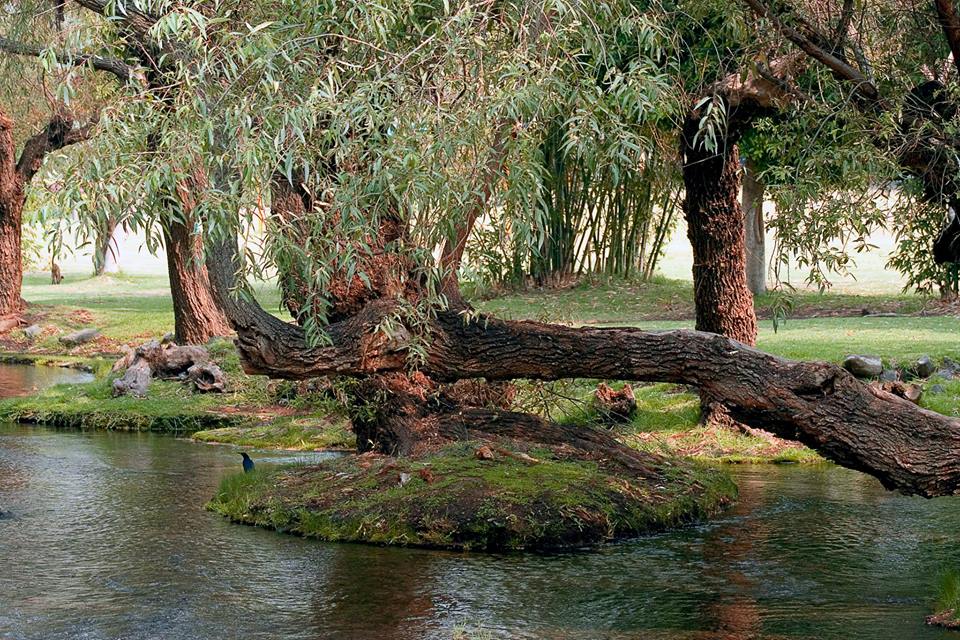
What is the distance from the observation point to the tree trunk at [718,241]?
13.7 meters

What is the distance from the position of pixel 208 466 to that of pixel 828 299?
1701cm

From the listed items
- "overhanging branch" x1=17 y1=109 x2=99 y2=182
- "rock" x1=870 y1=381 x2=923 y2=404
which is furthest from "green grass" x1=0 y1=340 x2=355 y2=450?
"overhanging branch" x1=17 y1=109 x2=99 y2=182

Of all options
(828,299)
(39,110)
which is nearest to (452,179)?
(828,299)

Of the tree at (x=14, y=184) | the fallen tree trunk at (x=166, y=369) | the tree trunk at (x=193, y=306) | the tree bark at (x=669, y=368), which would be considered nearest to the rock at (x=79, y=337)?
the tree at (x=14, y=184)

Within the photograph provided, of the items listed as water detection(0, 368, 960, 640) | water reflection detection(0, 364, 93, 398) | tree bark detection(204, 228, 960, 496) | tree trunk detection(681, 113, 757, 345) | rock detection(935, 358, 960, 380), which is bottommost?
water detection(0, 368, 960, 640)

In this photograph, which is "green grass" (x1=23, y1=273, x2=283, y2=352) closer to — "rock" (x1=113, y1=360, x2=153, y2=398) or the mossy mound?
"rock" (x1=113, y1=360, x2=153, y2=398)

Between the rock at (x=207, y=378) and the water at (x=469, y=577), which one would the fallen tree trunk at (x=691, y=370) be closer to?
the water at (x=469, y=577)

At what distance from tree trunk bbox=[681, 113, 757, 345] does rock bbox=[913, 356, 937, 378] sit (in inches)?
101

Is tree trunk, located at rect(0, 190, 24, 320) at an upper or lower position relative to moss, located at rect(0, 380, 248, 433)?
upper

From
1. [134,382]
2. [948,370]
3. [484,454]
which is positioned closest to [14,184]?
[134,382]

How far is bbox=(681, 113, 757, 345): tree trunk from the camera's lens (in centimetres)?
1373

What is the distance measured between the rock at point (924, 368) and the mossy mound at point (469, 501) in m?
4.74

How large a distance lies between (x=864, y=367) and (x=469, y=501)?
6.84m

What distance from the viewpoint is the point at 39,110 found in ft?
93.6
